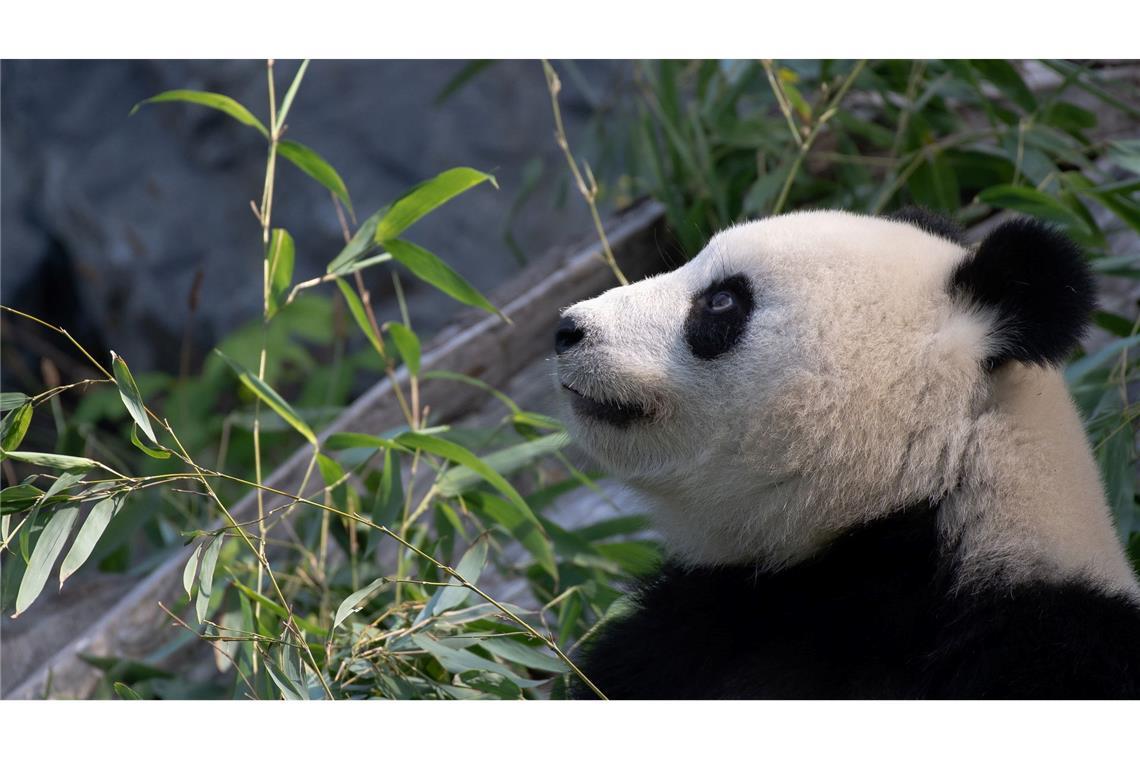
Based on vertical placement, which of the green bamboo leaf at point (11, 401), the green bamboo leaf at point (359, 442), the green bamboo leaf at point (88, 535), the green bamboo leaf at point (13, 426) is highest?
the green bamboo leaf at point (11, 401)

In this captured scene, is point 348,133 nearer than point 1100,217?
No

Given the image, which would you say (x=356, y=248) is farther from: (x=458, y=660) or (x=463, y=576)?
(x=458, y=660)

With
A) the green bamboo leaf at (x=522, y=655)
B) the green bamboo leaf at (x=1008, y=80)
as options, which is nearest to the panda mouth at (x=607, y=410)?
the green bamboo leaf at (x=522, y=655)

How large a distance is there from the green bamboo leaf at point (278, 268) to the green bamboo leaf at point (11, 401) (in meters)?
0.58

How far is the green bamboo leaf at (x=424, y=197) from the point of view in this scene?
1.91 metres

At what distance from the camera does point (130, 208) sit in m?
4.88

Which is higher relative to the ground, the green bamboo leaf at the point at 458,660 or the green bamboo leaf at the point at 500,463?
the green bamboo leaf at the point at 500,463

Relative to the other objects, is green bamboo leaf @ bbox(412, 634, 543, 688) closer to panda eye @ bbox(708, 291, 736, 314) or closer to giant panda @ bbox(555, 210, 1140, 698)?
giant panda @ bbox(555, 210, 1140, 698)

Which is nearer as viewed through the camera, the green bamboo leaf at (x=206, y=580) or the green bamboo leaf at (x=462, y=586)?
the green bamboo leaf at (x=206, y=580)

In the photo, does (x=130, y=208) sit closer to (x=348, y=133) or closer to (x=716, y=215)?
(x=348, y=133)

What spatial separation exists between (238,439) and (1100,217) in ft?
9.38

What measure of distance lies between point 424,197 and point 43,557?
86 cm

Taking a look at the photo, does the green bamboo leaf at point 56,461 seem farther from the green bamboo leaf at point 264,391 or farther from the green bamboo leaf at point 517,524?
the green bamboo leaf at point 517,524

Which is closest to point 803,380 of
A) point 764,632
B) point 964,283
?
point 964,283
